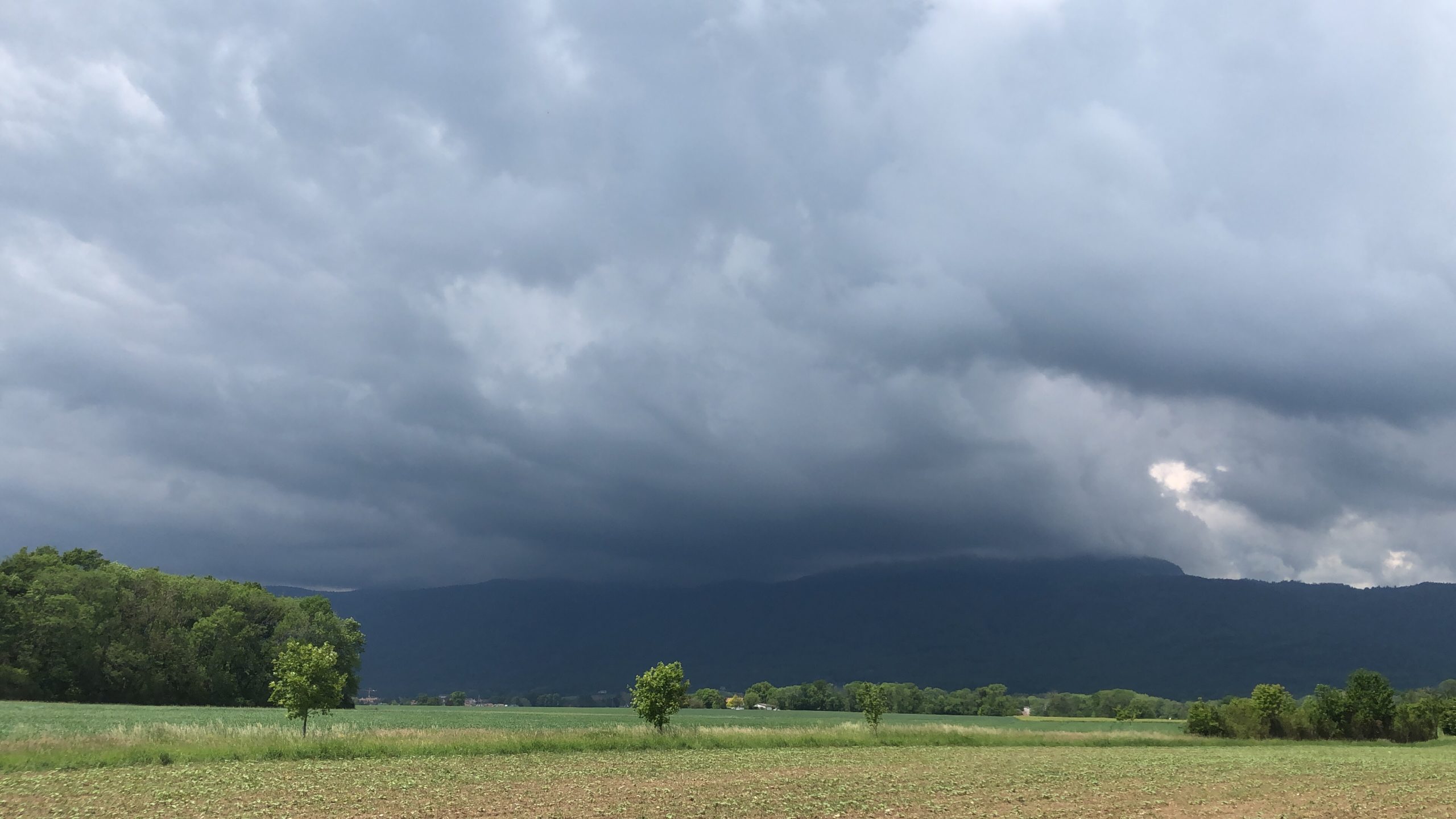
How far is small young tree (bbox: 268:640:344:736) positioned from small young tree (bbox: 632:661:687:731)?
66.1 feet

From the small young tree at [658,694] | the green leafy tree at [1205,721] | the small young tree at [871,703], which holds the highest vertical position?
the small young tree at [658,694]

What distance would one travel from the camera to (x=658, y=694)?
2486 inches

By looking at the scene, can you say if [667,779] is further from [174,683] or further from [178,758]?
[174,683]

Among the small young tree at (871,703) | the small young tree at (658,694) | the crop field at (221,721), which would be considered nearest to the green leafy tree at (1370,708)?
the crop field at (221,721)

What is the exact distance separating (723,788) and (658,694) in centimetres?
2688

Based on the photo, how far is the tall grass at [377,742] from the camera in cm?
4184

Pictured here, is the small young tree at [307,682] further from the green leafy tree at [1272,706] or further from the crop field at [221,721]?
the green leafy tree at [1272,706]

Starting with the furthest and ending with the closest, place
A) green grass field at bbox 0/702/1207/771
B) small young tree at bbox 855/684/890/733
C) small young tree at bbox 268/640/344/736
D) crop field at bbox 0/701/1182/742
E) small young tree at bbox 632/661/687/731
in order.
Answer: small young tree at bbox 855/684/890/733 → small young tree at bbox 632/661/687/731 → crop field at bbox 0/701/1182/742 → small young tree at bbox 268/640/344/736 → green grass field at bbox 0/702/1207/771

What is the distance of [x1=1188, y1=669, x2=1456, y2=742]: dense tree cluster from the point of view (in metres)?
104

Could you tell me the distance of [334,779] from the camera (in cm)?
3728

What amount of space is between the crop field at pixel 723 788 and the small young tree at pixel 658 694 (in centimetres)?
776

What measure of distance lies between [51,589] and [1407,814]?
14698 cm

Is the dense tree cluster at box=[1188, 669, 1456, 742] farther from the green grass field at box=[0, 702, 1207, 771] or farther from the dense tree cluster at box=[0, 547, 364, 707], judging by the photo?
the dense tree cluster at box=[0, 547, 364, 707]

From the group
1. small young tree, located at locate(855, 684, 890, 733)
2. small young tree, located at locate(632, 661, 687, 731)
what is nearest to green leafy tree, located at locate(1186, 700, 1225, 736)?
small young tree, located at locate(855, 684, 890, 733)
